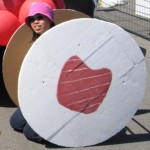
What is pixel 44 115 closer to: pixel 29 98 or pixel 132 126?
pixel 29 98

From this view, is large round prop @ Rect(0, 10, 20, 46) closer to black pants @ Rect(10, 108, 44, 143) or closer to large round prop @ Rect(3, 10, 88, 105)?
large round prop @ Rect(3, 10, 88, 105)

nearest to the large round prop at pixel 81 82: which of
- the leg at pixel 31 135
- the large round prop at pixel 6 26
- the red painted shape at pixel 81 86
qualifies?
the red painted shape at pixel 81 86

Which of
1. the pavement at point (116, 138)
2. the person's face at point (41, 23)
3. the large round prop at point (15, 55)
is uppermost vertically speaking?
the person's face at point (41, 23)

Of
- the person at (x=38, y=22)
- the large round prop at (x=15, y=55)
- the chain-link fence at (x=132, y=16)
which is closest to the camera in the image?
the person at (x=38, y=22)

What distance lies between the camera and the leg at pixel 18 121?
4808 millimetres

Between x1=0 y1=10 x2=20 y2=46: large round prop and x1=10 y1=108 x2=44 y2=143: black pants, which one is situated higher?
x1=0 y1=10 x2=20 y2=46: large round prop

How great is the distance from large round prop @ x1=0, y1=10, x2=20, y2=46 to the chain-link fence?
13.0 ft

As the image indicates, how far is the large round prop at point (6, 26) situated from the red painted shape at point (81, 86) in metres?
1.34

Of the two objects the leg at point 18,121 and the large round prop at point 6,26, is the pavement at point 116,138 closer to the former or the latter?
the leg at point 18,121

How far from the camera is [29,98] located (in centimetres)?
414

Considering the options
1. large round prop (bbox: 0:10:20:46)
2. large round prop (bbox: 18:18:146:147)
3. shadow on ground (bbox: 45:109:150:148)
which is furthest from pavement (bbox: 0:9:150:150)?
large round prop (bbox: 0:10:20:46)

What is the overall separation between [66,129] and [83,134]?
0.17 meters

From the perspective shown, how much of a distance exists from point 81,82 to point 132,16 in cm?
673

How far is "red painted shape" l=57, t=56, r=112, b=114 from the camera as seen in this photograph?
4.17m
